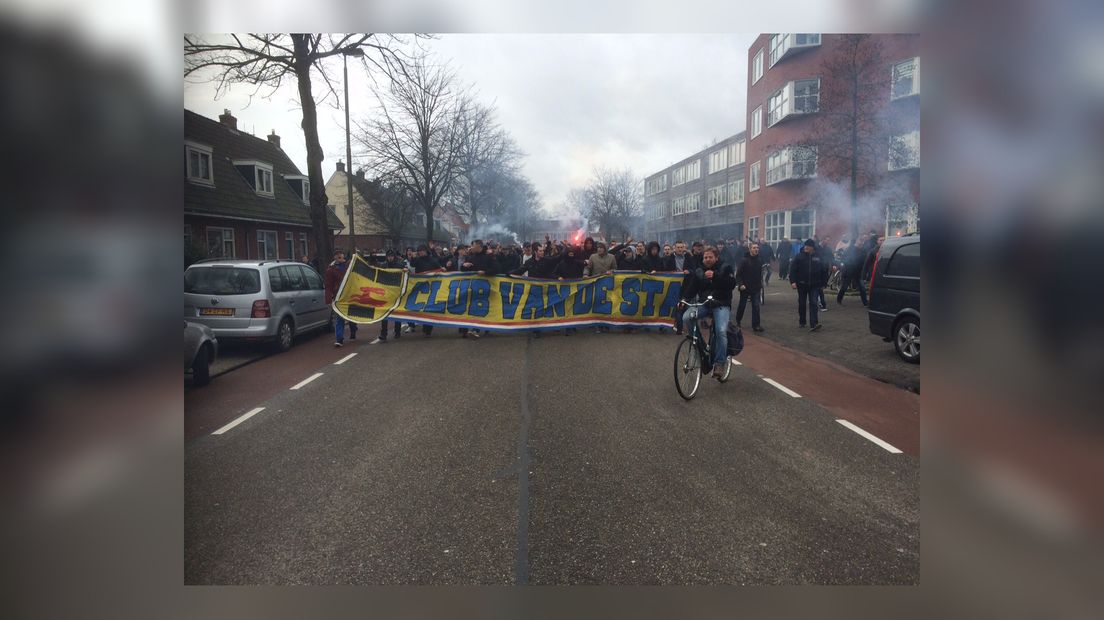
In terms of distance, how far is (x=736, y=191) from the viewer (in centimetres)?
4172

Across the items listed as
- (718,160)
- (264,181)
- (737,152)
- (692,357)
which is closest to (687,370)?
(692,357)

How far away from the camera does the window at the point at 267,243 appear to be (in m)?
20.6

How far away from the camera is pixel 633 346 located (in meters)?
10.7

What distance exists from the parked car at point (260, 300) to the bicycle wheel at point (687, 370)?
17.5ft

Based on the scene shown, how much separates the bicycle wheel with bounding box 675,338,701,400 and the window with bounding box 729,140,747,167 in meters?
37.1

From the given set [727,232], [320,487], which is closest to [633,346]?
[320,487]

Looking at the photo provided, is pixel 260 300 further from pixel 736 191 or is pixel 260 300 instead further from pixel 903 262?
pixel 736 191

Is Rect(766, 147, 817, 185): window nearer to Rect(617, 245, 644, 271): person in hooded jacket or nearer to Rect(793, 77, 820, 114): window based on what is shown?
Rect(793, 77, 820, 114): window

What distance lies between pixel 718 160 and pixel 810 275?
3588 cm

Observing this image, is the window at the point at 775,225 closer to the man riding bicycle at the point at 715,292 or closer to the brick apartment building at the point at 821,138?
the brick apartment building at the point at 821,138

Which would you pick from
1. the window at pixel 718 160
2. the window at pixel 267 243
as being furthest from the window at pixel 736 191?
the window at pixel 267 243
